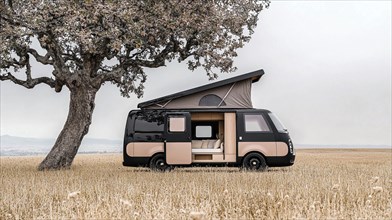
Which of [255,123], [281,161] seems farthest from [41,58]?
[281,161]

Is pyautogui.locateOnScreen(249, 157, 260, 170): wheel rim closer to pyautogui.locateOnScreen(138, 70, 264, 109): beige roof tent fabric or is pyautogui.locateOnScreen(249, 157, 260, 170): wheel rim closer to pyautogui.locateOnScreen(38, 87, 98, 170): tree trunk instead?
pyautogui.locateOnScreen(138, 70, 264, 109): beige roof tent fabric

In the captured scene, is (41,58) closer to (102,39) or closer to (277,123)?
(102,39)

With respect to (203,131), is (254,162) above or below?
below

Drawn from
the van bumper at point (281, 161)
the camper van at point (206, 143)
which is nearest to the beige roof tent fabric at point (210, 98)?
the camper van at point (206, 143)

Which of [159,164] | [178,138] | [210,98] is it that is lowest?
[159,164]

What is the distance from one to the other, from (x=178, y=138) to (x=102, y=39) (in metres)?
5.35

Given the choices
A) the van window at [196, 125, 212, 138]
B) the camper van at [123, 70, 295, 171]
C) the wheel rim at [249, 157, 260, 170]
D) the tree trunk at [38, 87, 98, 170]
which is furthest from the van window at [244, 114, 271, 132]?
the tree trunk at [38, 87, 98, 170]

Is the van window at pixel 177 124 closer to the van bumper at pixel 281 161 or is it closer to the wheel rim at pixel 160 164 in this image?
the wheel rim at pixel 160 164

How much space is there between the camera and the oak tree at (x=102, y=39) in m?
20.3

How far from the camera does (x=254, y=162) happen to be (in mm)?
20625

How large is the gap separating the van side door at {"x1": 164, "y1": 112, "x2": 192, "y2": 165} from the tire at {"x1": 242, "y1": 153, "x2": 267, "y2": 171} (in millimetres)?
2235

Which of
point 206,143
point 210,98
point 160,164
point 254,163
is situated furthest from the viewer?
point 206,143

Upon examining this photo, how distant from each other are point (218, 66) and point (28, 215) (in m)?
15.9

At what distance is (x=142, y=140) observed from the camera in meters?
20.9
